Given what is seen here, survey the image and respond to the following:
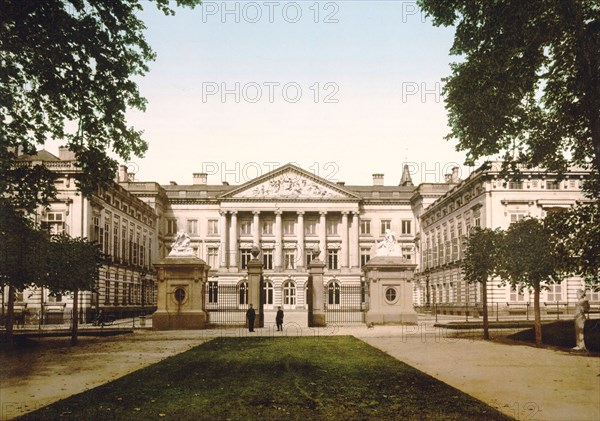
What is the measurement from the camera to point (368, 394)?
35.5ft

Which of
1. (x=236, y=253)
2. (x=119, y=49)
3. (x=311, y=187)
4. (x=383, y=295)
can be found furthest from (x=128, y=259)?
(x=119, y=49)

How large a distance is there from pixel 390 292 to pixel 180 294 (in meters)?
10.2

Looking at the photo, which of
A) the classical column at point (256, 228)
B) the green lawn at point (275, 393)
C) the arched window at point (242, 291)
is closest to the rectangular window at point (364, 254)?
the classical column at point (256, 228)

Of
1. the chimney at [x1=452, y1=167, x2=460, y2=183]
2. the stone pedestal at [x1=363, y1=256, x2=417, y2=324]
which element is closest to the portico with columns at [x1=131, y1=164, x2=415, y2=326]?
the chimney at [x1=452, y1=167, x2=460, y2=183]

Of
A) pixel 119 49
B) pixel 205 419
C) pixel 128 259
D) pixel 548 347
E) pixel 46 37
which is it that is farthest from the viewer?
pixel 128 259

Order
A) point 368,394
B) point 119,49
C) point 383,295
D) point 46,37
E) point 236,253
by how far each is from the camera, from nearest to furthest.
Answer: point 368,394 → point 46,37 → point 119,49 → point 383,295 → point 236,253

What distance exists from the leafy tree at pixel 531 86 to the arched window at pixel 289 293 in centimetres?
5691

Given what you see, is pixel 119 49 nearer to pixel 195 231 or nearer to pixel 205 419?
pixel 205 419

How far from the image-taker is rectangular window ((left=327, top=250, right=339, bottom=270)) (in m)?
80.1

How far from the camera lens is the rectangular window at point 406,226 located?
8169cm

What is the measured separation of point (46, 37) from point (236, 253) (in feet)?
212

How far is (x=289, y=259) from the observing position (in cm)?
7969

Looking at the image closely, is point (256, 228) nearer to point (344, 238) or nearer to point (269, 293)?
point (269, 293)

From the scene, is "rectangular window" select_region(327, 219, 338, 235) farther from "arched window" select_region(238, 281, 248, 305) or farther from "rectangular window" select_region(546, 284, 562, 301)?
"rectangular window" select_region(546, 284, 562, 301)
